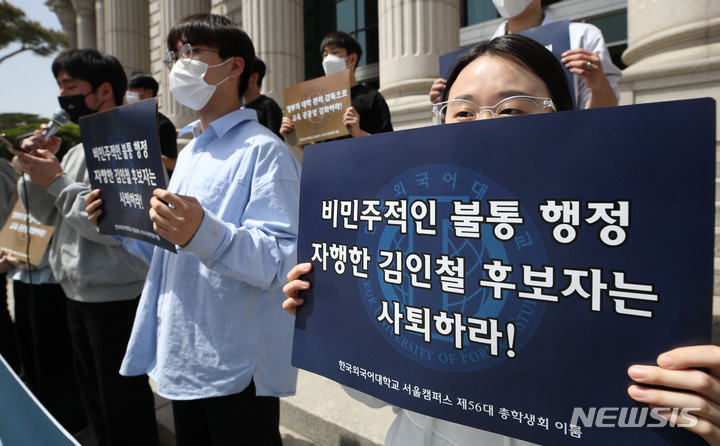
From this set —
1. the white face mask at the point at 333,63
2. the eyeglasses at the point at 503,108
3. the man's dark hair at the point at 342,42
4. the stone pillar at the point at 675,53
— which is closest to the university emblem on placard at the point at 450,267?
the eyeglasses at the point at 503,108

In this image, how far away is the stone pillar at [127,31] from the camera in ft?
41.7

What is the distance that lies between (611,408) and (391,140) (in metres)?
0.65

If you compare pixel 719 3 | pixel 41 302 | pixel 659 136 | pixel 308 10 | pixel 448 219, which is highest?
pixel 308 10

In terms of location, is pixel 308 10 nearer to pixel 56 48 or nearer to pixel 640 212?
pixel 640 212

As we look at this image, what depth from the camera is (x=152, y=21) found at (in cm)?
1246

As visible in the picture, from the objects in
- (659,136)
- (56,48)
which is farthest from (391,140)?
(56,48)

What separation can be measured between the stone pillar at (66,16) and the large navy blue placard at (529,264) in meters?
23.4

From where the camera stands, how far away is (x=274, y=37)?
862 cm

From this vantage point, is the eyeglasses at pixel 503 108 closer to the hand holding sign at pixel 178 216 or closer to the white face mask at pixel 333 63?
the hand holding sign at pixel 178 216

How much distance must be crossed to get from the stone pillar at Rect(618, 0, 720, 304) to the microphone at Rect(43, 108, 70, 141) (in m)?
4.17

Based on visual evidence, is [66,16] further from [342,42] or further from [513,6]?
[513,6]

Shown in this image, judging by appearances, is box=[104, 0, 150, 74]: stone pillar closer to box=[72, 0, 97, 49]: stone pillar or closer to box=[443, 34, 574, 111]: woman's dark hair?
box=[72, 0, 97, 49]: stone pillar

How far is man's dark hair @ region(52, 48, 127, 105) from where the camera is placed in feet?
7.75

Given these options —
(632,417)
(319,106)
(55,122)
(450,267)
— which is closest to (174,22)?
(319,106)
